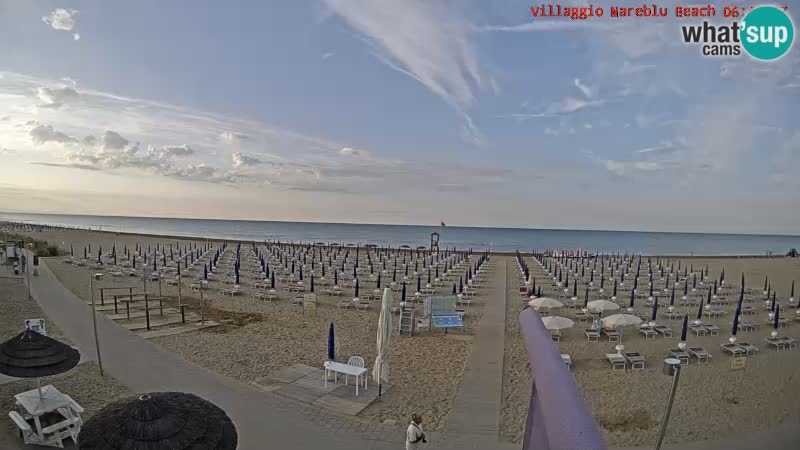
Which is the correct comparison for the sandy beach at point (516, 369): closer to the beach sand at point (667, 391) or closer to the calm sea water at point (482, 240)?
the beach sand at point (667, 391)

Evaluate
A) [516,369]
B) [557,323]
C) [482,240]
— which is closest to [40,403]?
[516,369]

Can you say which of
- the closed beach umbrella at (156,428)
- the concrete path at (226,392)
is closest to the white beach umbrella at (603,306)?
the concrete path at (226,392)

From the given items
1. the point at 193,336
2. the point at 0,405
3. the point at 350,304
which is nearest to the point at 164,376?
the point at 0,405

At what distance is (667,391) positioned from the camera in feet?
32.2

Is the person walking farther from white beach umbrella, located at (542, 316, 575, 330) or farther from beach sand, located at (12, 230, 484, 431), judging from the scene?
white beach umbrella, located at (542, 316, 575, 330)

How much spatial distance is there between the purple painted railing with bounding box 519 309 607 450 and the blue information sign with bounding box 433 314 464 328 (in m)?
12.3

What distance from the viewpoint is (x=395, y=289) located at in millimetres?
23672

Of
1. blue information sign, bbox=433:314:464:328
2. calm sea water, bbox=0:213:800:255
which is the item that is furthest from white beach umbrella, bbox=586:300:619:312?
calm sea water, bbox=0:213:800:255

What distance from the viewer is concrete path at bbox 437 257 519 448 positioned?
7139mm

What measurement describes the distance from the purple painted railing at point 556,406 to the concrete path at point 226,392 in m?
5.55

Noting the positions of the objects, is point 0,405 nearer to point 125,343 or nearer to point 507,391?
point 125,343

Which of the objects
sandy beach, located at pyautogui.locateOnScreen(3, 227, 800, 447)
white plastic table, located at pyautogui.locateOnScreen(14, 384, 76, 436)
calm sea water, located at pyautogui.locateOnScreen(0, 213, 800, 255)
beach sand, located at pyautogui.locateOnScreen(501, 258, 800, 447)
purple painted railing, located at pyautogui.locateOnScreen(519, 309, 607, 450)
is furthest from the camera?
calm sea water, located at pyautogui.locateOnScreen(0, 213, 800, 255)

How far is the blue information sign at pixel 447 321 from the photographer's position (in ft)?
47.0

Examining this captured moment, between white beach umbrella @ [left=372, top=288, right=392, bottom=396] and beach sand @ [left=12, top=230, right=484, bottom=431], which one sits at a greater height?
white beach umbrella @ [left=372, top=288, right=392, bottom=396]
